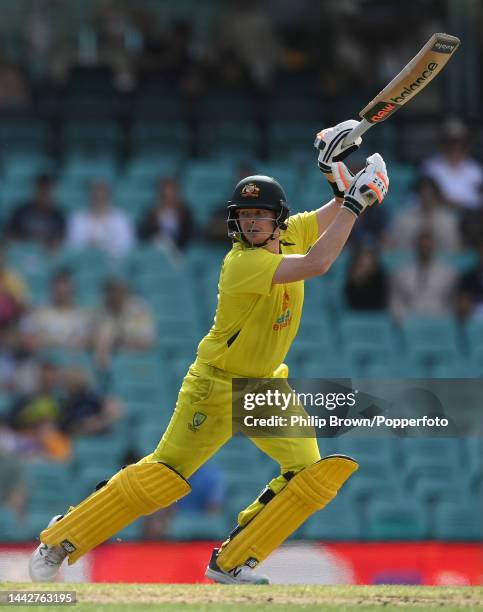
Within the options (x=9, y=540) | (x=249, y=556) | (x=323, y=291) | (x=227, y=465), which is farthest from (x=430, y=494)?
(x=249, y=556)

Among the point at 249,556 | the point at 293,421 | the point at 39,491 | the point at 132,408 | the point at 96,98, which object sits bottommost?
the point at 249,556

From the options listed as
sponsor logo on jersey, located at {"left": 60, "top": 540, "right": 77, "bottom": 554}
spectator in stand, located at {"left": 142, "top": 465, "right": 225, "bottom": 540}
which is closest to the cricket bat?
sponsor logo on jersey, located at {"left": 60, "top": 540, "right": 77, "bottom": 554}

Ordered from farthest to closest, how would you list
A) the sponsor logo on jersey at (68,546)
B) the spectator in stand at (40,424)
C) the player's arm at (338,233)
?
the spectator in stand at (40,424)
the sponsor logo on jersey at (68,546)
the player's arm at (338,233)

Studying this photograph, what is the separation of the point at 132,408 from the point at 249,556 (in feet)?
13.2

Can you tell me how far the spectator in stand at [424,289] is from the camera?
11.0 metres

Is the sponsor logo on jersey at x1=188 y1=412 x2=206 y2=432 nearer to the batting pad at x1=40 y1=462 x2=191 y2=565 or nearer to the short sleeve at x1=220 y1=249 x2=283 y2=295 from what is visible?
the batting pad at x1=40 y1=462 x2=191 y2=565

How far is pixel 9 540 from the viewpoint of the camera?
8711mm

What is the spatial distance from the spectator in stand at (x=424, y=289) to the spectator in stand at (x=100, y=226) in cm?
210

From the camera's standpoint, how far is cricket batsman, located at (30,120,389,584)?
6117 mm

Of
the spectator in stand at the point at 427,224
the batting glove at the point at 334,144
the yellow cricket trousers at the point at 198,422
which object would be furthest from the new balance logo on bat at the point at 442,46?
the spectator in stand at the point at 427,224

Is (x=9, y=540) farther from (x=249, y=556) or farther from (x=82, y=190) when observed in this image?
(x=82, y=190)

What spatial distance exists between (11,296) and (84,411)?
1.22 m

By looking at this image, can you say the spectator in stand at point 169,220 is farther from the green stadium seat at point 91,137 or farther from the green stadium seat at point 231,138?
the green stadium seat at point 91,137

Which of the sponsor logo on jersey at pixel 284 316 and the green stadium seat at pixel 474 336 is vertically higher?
the green stadium seat at pixel 474 336
